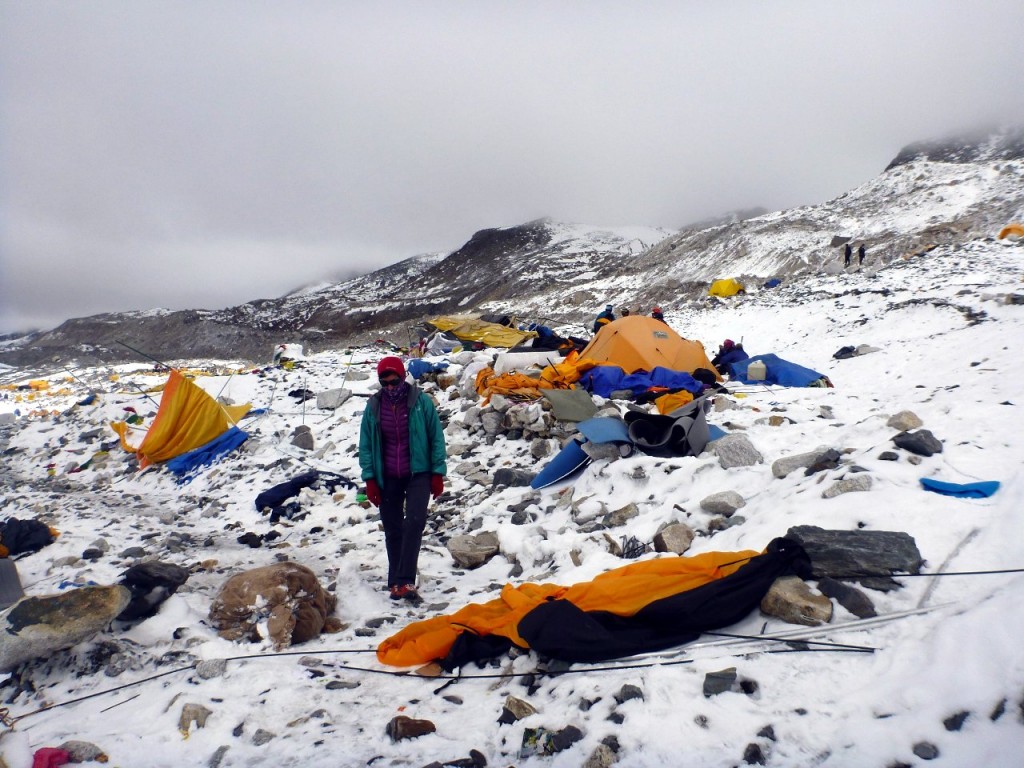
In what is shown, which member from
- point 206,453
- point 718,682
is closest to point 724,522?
point 718,682

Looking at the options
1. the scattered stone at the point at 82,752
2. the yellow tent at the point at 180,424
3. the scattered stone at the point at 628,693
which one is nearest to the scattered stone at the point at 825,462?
the scattered stone at the point at 628,693

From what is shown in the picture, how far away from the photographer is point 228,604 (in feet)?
11.4

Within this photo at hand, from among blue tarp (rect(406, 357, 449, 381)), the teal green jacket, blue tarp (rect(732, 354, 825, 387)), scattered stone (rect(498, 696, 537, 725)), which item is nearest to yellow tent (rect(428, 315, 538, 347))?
blue tarp (rect(406, 357, 449, 381))

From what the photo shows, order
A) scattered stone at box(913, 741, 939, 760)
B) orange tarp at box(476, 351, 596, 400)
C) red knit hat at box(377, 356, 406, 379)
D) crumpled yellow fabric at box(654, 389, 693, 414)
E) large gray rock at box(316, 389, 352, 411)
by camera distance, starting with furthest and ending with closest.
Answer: large gray rock at box(316, 389, 352, 411) → orange tarp at box(476, 351, 596, 400) → crumpled yellow fabric at box(654, 389, 693, 414) → red knit hat at box(377, 356, 406, 379) → scattered stone at box(913, 741, 939, 760)

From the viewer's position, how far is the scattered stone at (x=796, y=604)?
246 cm

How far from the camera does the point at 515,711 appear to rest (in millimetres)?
2408

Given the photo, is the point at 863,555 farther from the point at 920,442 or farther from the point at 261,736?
the point at 261,736

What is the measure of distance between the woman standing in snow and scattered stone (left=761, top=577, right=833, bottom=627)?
7.89ft

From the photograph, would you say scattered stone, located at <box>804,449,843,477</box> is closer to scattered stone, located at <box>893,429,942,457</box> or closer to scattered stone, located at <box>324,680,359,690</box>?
scattered stone, located at <box>893,429,942,457</box>

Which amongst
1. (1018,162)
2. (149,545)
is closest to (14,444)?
(149,545)

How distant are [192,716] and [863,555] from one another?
3571 millimetres

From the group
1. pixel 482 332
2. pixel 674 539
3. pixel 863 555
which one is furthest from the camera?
pixel 482 332

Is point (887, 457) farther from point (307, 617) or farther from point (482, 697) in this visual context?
point (307, 617)

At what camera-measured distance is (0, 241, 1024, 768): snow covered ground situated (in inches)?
77.1
